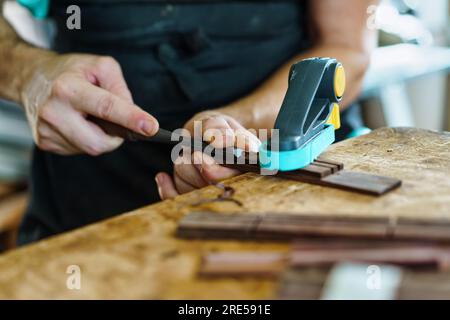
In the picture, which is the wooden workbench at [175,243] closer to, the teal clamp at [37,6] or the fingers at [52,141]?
the fingers at [52,141]

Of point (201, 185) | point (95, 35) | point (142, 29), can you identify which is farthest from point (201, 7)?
point (201, 185)

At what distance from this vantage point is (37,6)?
4.52 feet

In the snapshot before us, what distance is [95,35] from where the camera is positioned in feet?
4.33

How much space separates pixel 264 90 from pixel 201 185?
1.56 ft

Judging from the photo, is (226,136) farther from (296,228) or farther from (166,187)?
(296,228)

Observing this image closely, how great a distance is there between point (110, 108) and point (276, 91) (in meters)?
0.46

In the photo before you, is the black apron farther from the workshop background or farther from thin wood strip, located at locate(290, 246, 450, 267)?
thin wood strip, located at locate(290, 246, 450, 267)

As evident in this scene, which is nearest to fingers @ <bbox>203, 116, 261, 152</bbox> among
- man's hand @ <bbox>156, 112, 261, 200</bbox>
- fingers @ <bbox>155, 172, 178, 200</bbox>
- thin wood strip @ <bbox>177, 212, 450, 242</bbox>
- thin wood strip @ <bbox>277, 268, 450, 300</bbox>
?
man's hand @ <bbox>156, 112, 261, 200</bbox>

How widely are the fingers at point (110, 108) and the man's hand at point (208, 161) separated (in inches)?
3.1

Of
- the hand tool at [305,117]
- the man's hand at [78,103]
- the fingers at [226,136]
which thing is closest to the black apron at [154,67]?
the man's hand at [78,103]

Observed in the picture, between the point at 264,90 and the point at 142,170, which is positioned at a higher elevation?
the point at 264,90

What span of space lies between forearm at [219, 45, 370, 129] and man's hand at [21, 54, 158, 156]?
253 mm

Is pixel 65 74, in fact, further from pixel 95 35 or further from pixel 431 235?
pixel 431 235

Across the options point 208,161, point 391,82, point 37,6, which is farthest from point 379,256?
point 391,82
